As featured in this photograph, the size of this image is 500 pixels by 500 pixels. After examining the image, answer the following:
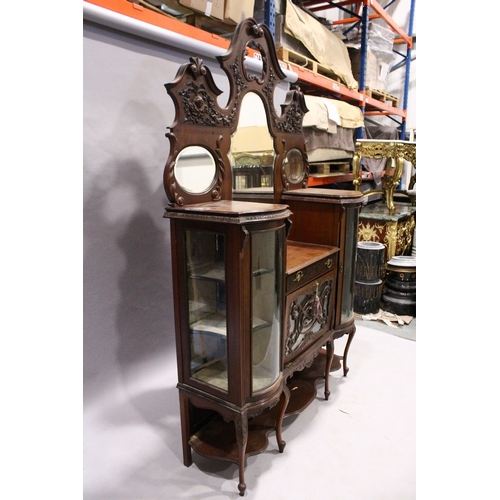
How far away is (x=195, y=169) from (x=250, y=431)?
3.48ft

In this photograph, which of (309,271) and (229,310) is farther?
(309,271)

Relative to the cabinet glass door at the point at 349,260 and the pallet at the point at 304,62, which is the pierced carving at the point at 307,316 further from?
the pallet at the point at 304,62

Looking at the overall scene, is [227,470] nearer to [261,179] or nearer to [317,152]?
[261,179]

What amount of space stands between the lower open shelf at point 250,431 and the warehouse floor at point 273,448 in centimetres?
8

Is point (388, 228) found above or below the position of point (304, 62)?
below

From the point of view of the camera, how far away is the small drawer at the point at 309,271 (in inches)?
55.1

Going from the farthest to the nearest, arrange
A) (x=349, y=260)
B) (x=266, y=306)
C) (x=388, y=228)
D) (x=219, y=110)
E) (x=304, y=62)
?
(x=388, y=228)
(x=304, y=62)
(x=349, y=260)
(x=219, y=110)
(x=266, y=306)

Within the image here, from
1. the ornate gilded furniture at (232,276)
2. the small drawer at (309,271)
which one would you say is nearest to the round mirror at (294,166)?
the ornate gilded furniture at (232,276)

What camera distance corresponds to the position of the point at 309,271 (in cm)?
153

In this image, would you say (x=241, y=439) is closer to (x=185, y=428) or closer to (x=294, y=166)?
(x=185, y=428)

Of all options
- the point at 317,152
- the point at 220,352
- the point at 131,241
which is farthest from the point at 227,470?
the point at 317,152

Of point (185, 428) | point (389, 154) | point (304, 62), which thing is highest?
point (304, 62)

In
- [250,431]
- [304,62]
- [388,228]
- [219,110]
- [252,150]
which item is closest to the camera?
[219,110]

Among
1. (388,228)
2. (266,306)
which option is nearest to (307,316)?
(266,306)
